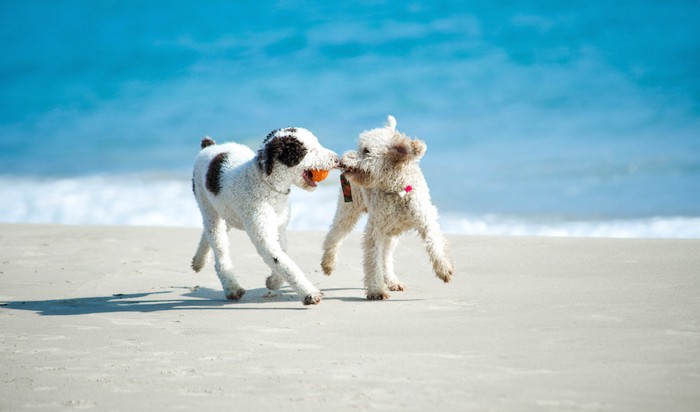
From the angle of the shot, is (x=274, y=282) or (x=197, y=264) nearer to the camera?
(x=274, y=282)

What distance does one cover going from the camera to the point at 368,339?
17.8 feet

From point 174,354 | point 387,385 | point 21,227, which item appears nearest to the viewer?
point 387,385

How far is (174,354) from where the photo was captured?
5.20 m

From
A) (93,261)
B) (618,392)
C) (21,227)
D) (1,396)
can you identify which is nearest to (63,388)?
(1,396)

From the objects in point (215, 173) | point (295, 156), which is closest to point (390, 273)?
point (295, 156)

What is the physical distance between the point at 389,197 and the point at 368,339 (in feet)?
6.88

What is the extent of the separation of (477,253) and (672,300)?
4726 mm

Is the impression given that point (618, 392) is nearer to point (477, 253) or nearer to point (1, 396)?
point (1, 396)

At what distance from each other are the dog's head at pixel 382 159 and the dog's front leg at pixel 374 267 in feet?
1.73

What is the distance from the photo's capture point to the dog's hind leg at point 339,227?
8.09m

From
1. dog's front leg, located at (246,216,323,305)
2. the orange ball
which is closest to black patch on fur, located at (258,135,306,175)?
the orange ball

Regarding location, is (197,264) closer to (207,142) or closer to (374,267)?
(207,142)

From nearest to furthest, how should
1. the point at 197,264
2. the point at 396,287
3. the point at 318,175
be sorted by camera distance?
the point at 318,175, the point at 396,287, the point at 197,264

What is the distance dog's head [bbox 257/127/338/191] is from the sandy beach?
4.34 ft
